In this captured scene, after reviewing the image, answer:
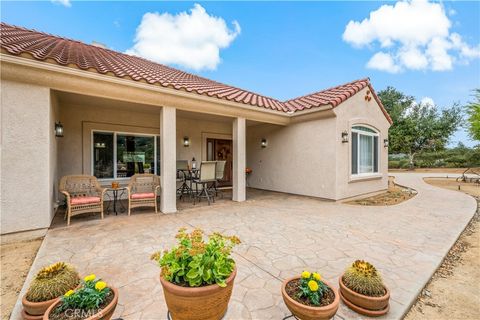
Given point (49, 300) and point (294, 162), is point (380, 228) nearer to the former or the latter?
point (294, 162)

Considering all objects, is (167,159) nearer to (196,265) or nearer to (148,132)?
(148,132)

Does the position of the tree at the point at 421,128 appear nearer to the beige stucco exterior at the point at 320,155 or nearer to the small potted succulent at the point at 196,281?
the beige stucco exterior at the point at 320,155

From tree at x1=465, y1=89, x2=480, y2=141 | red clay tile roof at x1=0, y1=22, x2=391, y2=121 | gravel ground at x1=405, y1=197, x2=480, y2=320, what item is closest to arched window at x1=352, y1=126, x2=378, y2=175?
red clay tile roof at x1=0, y1=22, x2=391, y2=121

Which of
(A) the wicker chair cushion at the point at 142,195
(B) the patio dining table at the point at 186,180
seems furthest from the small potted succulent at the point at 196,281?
(B) the patio dining table at the point at 186,180

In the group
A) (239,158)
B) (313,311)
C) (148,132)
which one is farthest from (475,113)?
(148,132)

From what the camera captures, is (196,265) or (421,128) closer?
(196,265)

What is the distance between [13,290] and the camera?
269 cm

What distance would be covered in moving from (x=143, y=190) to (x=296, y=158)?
6.13 m

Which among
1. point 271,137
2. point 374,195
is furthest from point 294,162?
point 374,195

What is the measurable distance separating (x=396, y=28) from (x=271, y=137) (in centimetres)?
1065

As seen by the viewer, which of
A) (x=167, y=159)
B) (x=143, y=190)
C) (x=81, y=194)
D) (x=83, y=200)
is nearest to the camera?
(x=83, y=200)

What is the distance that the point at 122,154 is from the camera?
809 centimetres

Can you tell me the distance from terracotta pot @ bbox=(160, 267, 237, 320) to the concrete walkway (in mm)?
518

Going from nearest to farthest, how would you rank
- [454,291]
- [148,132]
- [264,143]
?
[454,291], [148,132], [264,143]
